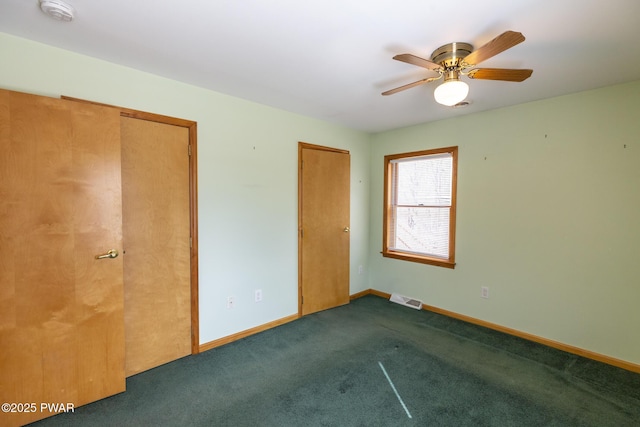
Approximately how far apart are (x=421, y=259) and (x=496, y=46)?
108 inches

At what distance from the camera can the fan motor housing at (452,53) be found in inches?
71.2

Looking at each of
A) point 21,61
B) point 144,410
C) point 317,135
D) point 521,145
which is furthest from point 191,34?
point 521,145

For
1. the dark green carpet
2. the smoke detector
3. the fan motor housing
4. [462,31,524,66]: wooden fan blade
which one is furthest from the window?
the smoke detector

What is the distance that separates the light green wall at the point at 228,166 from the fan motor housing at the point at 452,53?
6.04 feet

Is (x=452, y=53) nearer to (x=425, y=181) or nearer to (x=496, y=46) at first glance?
(x=496, y=46)

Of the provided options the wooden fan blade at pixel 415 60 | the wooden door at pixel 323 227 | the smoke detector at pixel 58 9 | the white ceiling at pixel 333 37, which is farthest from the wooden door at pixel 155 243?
the wooden fan blade at pixel 415 60

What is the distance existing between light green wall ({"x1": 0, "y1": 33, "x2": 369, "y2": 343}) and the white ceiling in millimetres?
127

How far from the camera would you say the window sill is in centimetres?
351

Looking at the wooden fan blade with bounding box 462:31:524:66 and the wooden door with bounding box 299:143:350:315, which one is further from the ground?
the wooden fan blade with bounding box 462:31:524:66

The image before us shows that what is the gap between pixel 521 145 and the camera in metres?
2.97

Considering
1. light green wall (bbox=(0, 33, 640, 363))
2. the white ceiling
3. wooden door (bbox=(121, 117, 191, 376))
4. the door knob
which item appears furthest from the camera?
light green wall (bbox=(0, 33, 640, 363))

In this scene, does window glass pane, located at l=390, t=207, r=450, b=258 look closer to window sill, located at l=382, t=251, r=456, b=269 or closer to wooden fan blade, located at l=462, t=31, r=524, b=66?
window sill, located at l=382, t=251, r=456, b=269

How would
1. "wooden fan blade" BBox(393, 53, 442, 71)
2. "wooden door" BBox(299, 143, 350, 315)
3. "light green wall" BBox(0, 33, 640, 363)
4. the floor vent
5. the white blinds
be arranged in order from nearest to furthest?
"wooden fan blade" BBox(393, 53, 442, 71) → "light green wall" BBox(0, 33, 640, 363) → "wooden door" BBox(299, 143, 350, 315) → the white blinds → the floor vent

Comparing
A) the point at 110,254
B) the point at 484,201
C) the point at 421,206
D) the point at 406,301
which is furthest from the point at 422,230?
the point at 110,254
